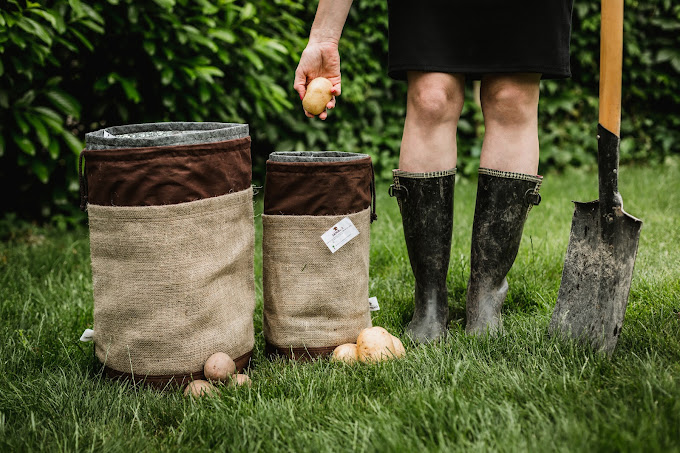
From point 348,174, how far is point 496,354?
0.71m

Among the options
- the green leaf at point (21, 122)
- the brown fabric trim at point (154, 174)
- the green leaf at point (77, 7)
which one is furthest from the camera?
the green leaf at point (21, 122)

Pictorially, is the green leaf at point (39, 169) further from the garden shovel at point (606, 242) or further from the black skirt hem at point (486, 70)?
the garden shovel at point (606, 242)

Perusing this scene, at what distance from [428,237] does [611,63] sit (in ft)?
2.57

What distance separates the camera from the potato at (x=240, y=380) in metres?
1.75

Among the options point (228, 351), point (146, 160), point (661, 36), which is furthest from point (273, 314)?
point (661, 36)

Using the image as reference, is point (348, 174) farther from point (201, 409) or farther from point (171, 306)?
point (201, 409)

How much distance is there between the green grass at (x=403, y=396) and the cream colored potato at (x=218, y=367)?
3.7 inches

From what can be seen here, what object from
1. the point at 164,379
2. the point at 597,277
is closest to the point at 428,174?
the point at 597,277

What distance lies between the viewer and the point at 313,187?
1919 millimetres

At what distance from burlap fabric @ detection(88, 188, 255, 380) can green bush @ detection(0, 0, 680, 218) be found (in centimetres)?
169

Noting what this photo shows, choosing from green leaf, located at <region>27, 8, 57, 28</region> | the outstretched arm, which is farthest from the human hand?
green leaf, located at <region>27, 8, 57, 28</region>

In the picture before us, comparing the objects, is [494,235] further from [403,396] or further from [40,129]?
[40,129]

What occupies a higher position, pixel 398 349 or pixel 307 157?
→ pixel 307 157

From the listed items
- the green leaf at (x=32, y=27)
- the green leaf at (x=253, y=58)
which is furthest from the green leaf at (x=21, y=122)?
the green leaf at (x=253, y=58)
